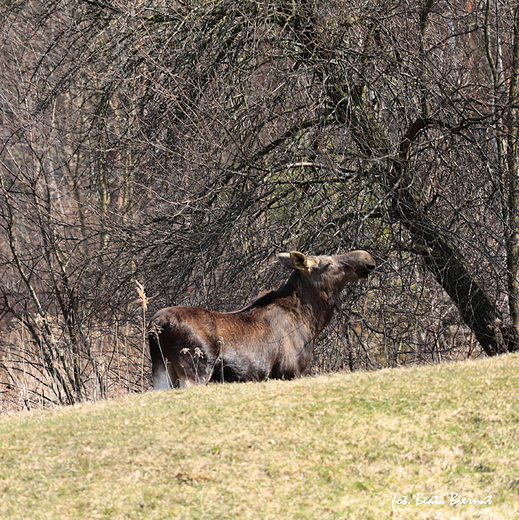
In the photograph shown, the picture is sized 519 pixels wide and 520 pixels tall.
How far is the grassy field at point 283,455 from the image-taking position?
4.63m

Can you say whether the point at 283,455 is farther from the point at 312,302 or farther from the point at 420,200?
the point at 420,200

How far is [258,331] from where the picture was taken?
8141 millimetres

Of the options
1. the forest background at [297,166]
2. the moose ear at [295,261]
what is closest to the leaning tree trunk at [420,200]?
the forest background at [297,166]

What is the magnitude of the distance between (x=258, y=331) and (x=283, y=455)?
119 inches

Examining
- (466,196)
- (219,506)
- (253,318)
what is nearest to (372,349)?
(466,196)

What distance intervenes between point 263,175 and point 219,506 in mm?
6551

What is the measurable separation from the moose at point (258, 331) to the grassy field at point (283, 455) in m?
0.92

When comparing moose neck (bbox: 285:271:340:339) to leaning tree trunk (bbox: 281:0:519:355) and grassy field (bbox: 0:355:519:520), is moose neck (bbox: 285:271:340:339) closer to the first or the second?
leaning tree trunk (bbox: 281:0:519:355)

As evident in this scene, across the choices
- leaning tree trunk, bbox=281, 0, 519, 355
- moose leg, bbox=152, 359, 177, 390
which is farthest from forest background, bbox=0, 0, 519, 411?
moose leg, bbox=152, 359, 177, 390

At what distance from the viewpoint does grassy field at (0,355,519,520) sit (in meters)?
4.63

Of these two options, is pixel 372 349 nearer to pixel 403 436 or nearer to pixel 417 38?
pixel 417 38

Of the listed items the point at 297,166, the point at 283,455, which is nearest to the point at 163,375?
the point at 283,455

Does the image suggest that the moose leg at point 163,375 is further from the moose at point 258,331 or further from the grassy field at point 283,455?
the grassy field at point 283,455

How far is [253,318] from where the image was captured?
8297 mm
